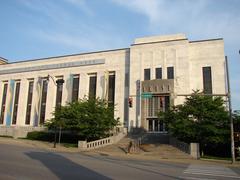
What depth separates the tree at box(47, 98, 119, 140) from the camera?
119 ft

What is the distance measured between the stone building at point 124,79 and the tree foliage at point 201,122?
7009 millimetres

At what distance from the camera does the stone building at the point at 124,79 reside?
152 feet

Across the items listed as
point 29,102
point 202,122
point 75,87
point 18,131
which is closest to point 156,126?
point 202,122

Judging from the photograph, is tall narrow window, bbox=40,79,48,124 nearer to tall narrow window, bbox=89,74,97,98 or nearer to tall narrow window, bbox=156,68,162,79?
tall narrow window, bbox=89,74,97,98

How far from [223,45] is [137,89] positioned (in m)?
16.7

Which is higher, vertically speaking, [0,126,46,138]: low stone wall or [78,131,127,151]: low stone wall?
[0,126,46,138]: low stone wall

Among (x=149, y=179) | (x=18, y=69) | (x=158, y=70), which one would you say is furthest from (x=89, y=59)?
(x=149, y=179)

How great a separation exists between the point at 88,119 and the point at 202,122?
1460cm

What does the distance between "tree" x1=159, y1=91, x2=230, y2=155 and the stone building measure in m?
7.00

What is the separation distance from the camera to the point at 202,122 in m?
30.3

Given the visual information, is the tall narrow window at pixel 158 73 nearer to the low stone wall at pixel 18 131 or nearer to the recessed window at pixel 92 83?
the recessed window at pixel 92 83

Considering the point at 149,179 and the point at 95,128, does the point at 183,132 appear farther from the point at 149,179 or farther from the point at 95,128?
the point at 149,179

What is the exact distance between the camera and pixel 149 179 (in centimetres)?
1116

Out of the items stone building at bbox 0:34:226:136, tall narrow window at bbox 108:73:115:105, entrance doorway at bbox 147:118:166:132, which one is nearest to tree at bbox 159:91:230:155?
stone building at bbox 0:34:226:136
